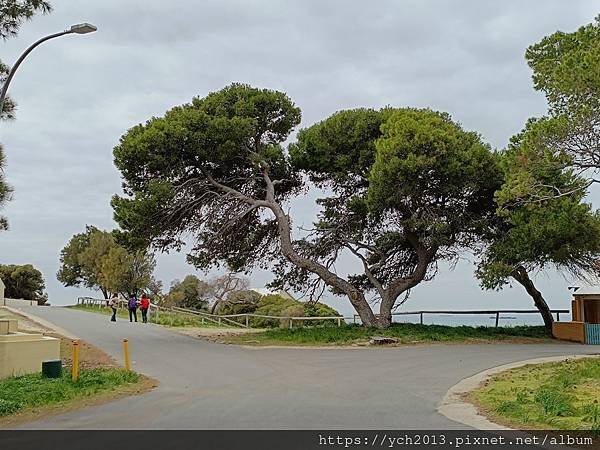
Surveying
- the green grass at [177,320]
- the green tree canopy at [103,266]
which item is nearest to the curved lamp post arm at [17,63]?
the green grass at [177,320]

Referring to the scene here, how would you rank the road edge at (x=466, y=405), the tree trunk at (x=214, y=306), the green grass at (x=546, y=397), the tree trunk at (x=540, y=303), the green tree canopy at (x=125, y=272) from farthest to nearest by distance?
1. the green tree canopy at (x=125, y=272)
2. the tree trunk at (x=214, y=306)
3. the tree trunk at (x=540, y=303)
4. the road edge at (x=466, y=405)
5. the green grass at (x=546, y=397)

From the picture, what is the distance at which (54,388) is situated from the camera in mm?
13656

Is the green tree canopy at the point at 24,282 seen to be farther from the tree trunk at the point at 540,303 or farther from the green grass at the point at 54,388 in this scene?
the green grass at the point at 54,388

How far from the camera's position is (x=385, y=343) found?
25734 mm

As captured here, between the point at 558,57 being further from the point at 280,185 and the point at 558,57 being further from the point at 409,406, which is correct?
the point at 280,185

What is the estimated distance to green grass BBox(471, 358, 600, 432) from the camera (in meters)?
9.73

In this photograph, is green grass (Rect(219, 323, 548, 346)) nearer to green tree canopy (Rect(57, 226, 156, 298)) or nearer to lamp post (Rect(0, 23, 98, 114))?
lamp post (Rect(0, 23, 98, 114))

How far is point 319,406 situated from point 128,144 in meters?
18.7

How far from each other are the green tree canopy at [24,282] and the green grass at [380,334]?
4866 centimetres

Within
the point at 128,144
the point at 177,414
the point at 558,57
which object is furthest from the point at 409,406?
the point at 128,144

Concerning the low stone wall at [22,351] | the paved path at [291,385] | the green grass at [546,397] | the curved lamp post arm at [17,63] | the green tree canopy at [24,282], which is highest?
the curved lamp post arm at [17,63]

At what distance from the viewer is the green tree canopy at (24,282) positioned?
229 feet

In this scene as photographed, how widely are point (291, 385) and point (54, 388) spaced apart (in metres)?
5.00

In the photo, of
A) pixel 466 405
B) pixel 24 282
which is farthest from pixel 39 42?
pixel 24 282
